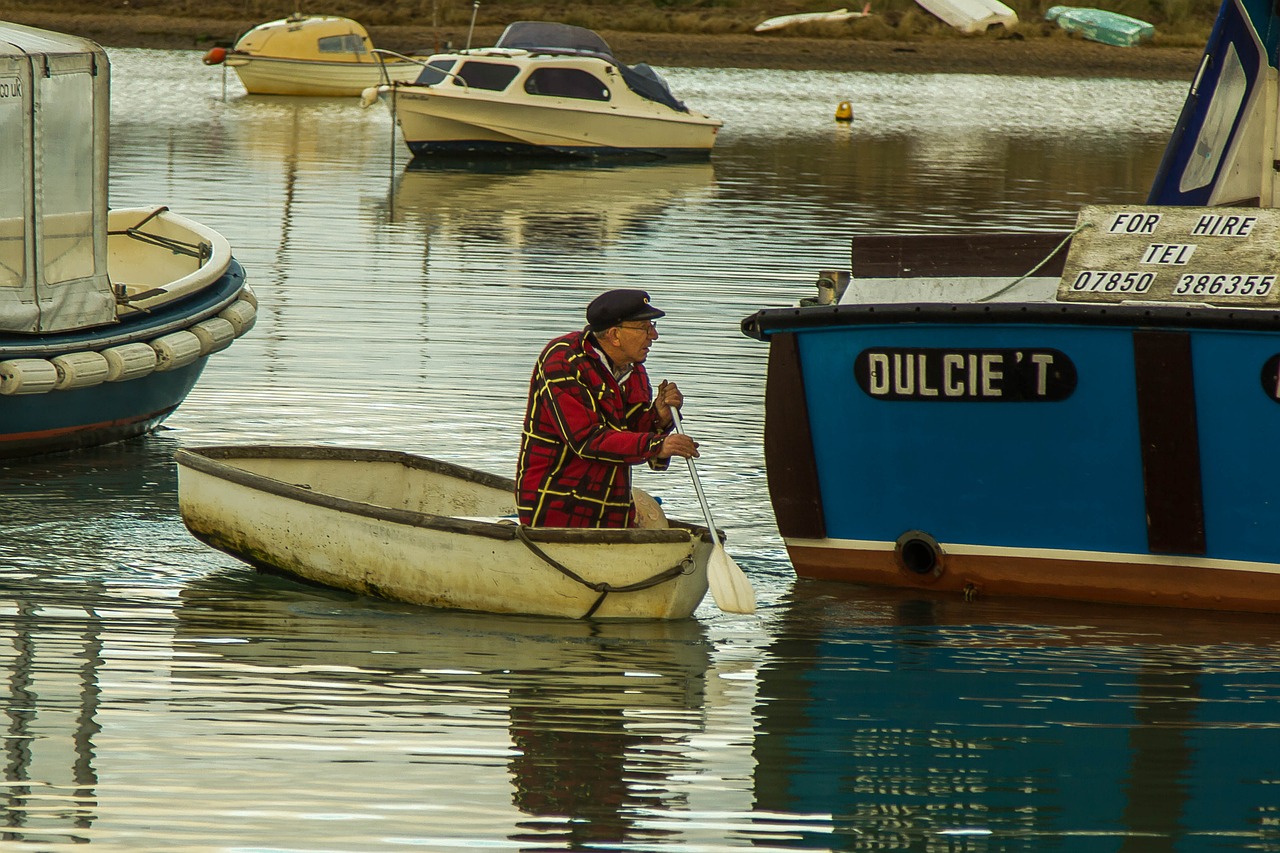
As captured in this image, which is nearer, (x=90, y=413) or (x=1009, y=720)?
(x=1009, y=720)

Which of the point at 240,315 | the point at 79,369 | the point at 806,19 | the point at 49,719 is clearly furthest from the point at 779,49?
the point at 49,719

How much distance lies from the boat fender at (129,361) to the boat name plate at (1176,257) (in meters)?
5.01

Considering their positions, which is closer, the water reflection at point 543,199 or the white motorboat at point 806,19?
the water reflection at point 543,199

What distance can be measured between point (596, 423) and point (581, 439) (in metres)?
0.10

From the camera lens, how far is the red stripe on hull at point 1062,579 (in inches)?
295

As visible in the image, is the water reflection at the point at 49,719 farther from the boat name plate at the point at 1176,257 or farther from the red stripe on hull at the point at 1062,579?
the boat name plate at the point at 1176,257

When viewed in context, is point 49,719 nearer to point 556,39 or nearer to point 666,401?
point 666,401

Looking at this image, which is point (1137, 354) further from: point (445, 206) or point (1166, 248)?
point (445, 206)

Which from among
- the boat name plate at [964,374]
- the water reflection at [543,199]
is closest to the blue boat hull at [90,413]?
the boat name plate at [964,374]

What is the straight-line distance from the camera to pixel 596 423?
7.13 metres

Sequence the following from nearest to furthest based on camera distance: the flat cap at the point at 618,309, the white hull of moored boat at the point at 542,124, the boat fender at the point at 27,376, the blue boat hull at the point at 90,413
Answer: the flat cap at the point at 618,309 < the boat fender at the point at 27,376 < the blue boat hull at the point at 90,413 < the white hull of moored boat at the point at 542,124

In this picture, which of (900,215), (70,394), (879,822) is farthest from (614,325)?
(900,215)

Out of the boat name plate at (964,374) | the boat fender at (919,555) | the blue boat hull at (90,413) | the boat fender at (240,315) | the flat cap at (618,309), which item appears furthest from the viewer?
the boat fender at (240,315)

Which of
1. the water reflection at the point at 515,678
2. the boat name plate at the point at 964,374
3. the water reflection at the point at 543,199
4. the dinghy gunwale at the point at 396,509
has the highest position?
the boat name plate at the point at 964,374
